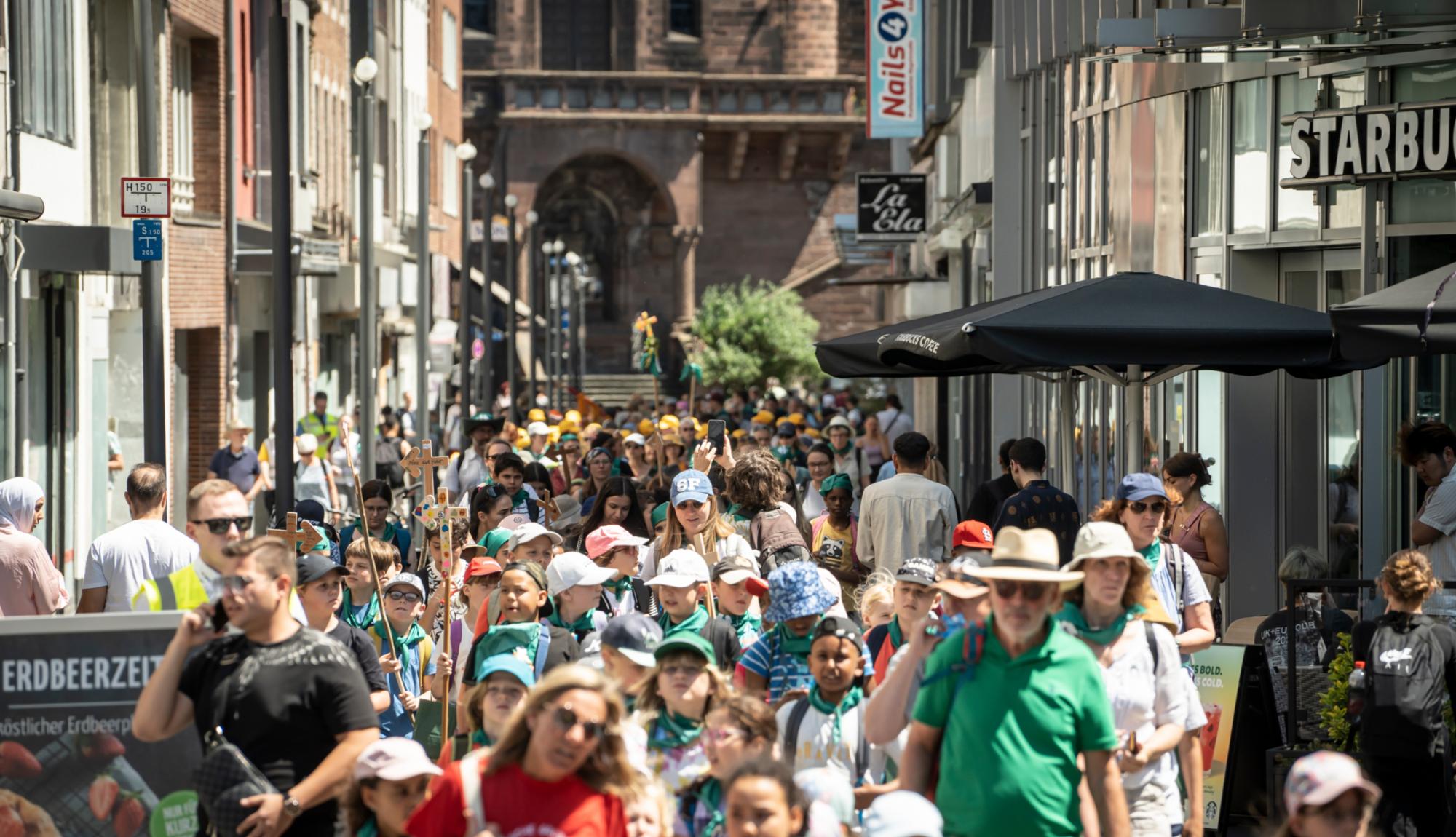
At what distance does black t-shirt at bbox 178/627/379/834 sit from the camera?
5.96 m

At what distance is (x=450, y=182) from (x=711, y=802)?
169ft

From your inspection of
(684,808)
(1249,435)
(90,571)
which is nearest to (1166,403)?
(1249,435)

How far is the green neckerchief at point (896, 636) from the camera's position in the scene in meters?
7.61

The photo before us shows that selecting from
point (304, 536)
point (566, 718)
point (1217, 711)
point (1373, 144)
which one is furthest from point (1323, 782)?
point (1373, 144)

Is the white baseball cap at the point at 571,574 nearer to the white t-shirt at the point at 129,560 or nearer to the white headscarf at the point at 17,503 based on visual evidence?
the white t-shirt at the point at 129,560

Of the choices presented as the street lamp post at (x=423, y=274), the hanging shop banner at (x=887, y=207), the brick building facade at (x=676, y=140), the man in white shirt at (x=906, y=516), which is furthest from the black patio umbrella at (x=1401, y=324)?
the brick building facade at (x=676, y=140)

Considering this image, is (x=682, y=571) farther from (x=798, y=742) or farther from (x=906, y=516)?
(x=906, y=516)

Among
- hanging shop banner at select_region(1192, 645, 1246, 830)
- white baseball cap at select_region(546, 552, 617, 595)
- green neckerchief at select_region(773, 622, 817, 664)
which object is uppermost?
white baseball cap at select_region(546, 552, 617, 595)

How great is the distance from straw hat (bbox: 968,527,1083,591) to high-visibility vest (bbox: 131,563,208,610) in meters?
3.06

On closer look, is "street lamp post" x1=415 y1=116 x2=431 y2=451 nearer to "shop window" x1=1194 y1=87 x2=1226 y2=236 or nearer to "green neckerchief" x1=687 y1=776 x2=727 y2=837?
"shop window" x1=1194 y1=87 x2=1226 y2=236

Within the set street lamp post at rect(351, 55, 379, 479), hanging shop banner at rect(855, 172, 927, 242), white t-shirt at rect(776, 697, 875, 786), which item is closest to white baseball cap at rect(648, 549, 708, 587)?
Answer: white t-shirt at rect(776, 697, 875, 786)

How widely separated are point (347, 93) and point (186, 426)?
44.6ft

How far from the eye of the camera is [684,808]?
623cm

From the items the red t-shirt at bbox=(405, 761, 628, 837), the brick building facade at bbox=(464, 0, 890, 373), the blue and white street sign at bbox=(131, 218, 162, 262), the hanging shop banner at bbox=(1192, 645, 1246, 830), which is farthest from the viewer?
the brick building facade at bbox=(464, 0, 890, 373)
